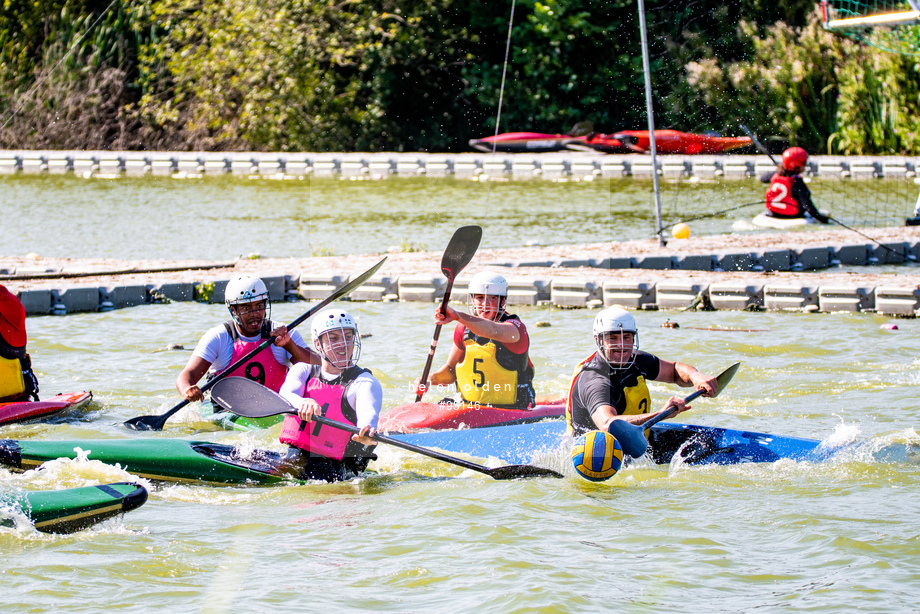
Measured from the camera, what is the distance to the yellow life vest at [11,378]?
23.3 feet

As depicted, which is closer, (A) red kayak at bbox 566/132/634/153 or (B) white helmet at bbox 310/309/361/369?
(B) white helmet at bbox 310/309/361/369

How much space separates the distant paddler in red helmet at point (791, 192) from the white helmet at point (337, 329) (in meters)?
9.69

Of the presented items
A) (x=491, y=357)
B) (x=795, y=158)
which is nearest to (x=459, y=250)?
(x=491, y=357)

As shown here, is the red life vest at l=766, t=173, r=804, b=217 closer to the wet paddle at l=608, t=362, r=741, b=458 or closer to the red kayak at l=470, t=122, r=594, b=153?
the red kayak at l=470, t=122, r=594, b=153

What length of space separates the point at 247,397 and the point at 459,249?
2600mm

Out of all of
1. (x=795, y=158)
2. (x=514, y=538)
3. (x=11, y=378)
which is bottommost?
(x=514, y=538)

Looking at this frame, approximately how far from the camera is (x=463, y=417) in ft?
22.9

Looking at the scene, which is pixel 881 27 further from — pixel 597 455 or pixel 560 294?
pixel 597 455

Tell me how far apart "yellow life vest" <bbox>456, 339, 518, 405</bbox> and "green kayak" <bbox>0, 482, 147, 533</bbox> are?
7.84 feet

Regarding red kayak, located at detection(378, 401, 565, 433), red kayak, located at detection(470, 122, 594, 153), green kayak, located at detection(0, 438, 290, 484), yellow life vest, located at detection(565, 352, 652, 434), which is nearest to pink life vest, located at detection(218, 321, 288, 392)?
red kayak, located at detection(378, 401, 565, 433)

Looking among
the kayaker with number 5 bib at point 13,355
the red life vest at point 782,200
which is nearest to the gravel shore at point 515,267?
the red life vest at point 782,200

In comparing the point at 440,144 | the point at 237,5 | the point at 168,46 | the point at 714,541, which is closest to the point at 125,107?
the point at 168,46

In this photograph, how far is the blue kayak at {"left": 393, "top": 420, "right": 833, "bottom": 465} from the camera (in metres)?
6.23

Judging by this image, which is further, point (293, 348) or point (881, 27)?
point (881, 27)
